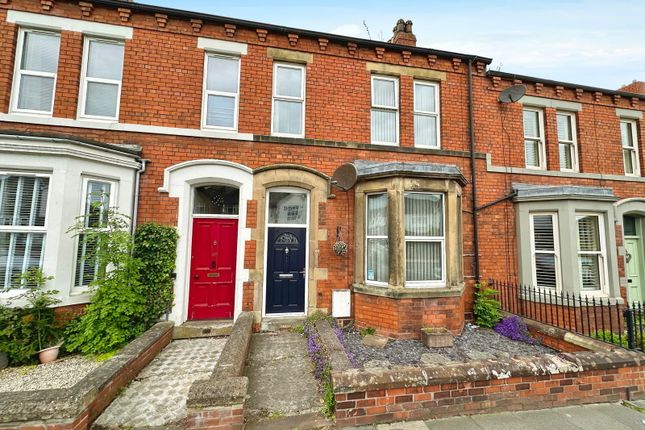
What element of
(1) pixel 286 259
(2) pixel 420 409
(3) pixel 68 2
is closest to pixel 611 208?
(2) pixel 420 409

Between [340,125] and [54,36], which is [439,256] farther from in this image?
[54,36]

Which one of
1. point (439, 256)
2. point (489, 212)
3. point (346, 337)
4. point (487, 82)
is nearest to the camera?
point (346, 337)

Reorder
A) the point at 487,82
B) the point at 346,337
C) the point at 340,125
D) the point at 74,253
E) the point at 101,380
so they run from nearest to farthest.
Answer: the point at 101,380 < the point at 74,253 < the point at 346,337 < the point at 340,125 < the point at 487,82

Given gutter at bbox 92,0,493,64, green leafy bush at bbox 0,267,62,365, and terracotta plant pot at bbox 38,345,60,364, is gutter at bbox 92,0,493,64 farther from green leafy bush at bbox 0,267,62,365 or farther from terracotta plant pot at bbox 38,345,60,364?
terracotta plant pot at bbox 38,345,60,364

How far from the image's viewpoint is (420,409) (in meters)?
3.22

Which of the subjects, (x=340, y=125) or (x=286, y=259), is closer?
(x=286, y=259)

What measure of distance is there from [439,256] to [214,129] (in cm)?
573

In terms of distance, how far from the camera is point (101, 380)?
10.4ft

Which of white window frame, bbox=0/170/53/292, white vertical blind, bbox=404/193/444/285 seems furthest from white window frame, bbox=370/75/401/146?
white window frame, bbox=0/170/53/292

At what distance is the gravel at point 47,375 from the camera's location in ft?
12.2

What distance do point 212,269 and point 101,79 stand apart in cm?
471

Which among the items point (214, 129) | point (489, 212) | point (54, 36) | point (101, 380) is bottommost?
point (101, 380)

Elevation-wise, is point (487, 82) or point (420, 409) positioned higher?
point (487, 82)

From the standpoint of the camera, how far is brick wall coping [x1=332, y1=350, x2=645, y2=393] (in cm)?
314
